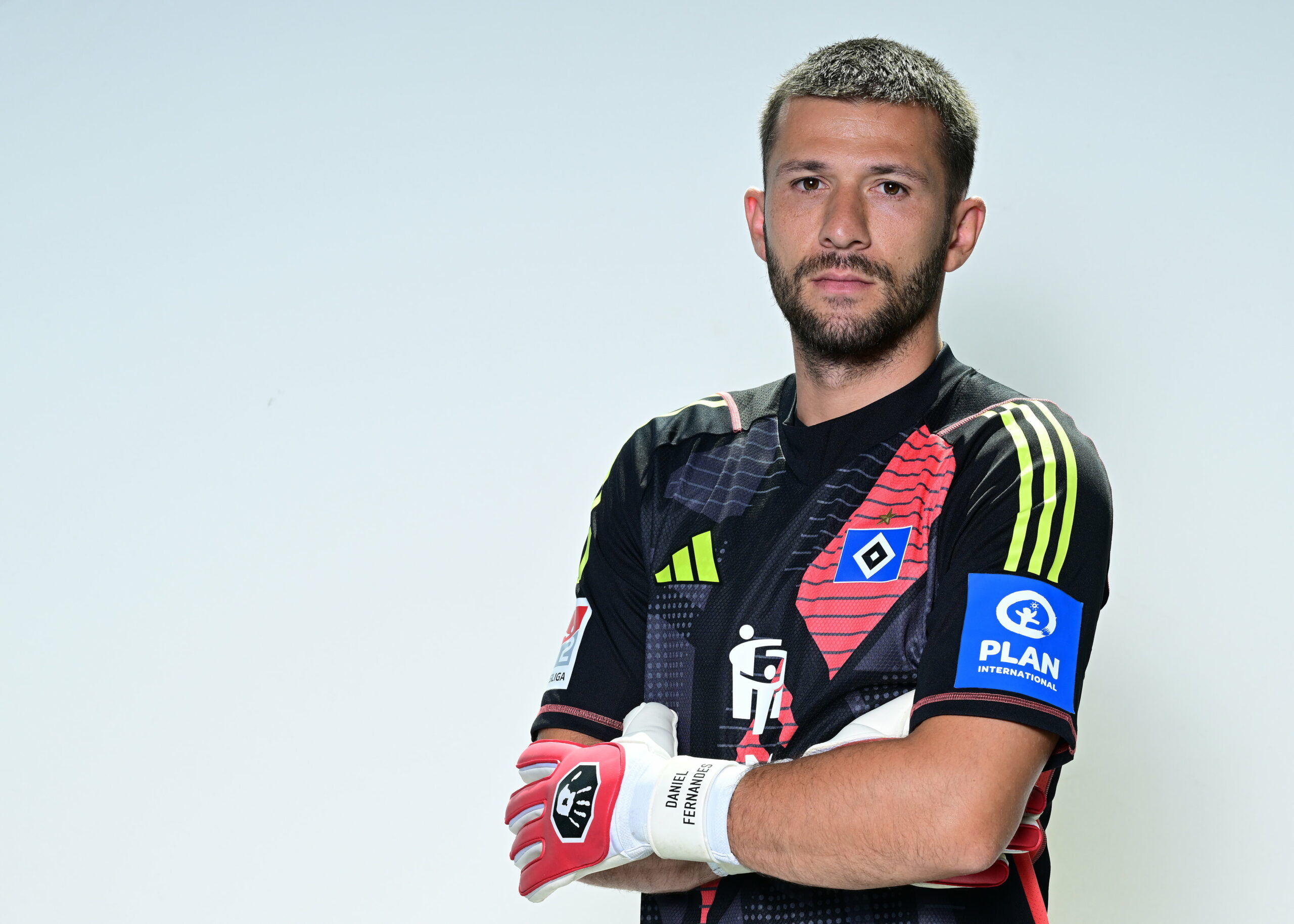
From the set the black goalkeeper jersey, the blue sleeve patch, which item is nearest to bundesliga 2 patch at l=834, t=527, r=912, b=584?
the black goalkeeper jersey

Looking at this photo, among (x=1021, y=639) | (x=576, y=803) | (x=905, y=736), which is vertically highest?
(x=1021, y=639)

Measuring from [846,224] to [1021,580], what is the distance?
0.51 m

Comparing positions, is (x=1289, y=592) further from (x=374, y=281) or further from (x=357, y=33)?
(x=357, y=33)

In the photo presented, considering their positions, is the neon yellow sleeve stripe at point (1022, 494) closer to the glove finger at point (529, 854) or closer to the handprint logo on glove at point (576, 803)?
the handprint logo on glove at point (576, 803)

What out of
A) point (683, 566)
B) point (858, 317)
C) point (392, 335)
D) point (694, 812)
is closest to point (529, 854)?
point (694, 812)

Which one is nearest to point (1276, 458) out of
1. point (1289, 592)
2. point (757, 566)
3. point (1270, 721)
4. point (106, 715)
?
point (1289, 592)

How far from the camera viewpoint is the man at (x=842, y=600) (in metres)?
1.33

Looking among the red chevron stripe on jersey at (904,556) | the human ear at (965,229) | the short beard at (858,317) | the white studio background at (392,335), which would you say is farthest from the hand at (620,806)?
the white studio background at (392,335)

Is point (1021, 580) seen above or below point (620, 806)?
above

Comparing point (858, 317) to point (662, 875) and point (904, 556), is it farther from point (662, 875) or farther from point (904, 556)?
point (662, 875)

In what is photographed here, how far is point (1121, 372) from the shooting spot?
252 centimetres

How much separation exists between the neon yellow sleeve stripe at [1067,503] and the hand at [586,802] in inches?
18.7

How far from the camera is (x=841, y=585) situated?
1549 mm

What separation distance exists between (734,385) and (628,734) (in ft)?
4.39
